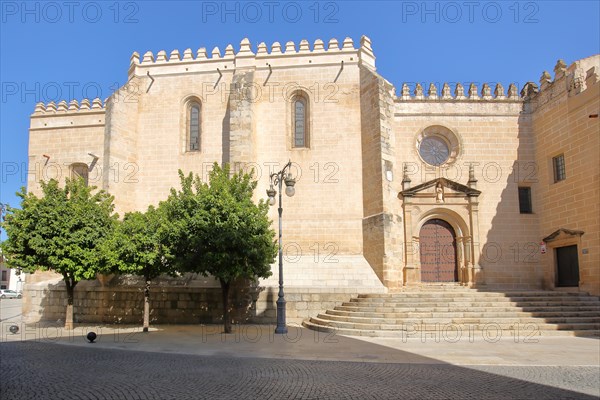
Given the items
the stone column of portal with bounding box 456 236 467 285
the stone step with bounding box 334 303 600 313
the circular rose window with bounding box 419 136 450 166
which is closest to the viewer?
the stone step with bounding box 334 303 600 313

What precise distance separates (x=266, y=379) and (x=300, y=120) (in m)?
14.5

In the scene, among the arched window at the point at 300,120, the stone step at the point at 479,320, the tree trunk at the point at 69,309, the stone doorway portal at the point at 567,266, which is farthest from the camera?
the arched window at the point at 300,120

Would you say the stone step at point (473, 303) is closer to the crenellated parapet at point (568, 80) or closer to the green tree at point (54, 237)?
the crenellated parapet at point (568, 80)

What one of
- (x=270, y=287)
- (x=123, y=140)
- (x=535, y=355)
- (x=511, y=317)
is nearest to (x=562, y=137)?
(x=511, y=317)

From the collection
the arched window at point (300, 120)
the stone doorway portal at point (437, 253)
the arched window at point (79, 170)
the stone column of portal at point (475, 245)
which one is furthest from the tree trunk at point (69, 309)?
the stone column of portal at point (475, 245)

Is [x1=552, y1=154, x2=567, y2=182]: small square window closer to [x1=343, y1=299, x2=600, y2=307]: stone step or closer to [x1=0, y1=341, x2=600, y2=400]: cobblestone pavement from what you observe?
[x1=343, y1=299, x2=600, y2=307]: stone step

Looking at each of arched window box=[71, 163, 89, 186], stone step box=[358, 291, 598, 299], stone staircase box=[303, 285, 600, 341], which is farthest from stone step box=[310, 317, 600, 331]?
arched window box=[71, 163, 89, 186]

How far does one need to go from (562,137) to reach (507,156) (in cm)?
238

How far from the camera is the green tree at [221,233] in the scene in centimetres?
1366

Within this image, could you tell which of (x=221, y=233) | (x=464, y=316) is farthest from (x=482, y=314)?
(x=221, y=233)

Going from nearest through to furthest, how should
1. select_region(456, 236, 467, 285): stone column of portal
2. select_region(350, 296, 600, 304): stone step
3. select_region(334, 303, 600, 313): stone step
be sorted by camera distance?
select_region(334, 303, 600, 313): stone step
select_region(350, 296, 600, 304): stone step
select_region(456, 236, 467, 285): stone column of portal

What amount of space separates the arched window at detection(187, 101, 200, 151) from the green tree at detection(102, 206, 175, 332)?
21.7 feet

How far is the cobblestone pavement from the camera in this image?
21.6 feet

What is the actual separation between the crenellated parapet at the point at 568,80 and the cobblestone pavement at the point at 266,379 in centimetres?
1221
